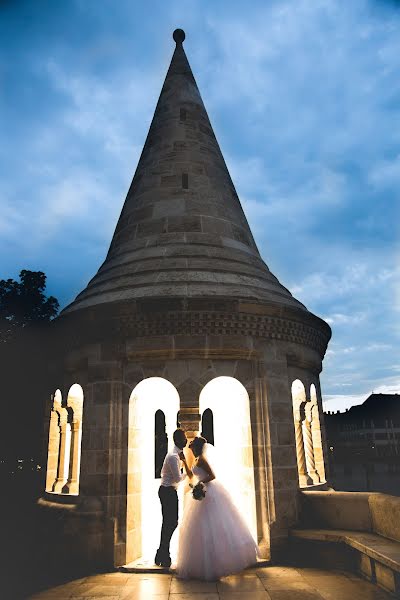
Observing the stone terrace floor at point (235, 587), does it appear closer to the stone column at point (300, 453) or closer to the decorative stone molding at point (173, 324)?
the stone column at point (300, 453)

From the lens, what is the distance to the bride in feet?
17.2

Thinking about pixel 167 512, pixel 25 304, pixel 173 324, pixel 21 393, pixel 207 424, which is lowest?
pixel 167 512

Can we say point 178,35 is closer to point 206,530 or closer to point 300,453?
point 300,453

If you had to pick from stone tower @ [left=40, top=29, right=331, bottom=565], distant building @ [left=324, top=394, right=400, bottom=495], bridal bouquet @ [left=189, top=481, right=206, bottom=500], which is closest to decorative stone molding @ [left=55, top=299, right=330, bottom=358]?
stone tower @ [left=40, top=29, right=331, bottom=565]

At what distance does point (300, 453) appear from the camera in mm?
7438

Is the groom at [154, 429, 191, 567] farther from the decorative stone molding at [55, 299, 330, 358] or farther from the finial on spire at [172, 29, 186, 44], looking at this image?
the finial on spire at [172, 29, 186, 44]

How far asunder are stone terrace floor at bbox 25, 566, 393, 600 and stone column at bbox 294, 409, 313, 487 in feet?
5.66

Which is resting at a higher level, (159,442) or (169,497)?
(159,442)

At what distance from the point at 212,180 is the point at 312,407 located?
557 cm

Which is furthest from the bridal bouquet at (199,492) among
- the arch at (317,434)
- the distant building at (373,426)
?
the distant building at (373,426)

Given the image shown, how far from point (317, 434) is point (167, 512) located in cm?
351

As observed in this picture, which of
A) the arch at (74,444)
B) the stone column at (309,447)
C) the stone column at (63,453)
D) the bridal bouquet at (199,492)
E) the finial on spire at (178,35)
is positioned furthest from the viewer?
the finial on spire at (178,35)

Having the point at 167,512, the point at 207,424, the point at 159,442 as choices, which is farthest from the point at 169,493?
the point at 159,442

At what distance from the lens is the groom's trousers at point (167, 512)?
5820 mm
